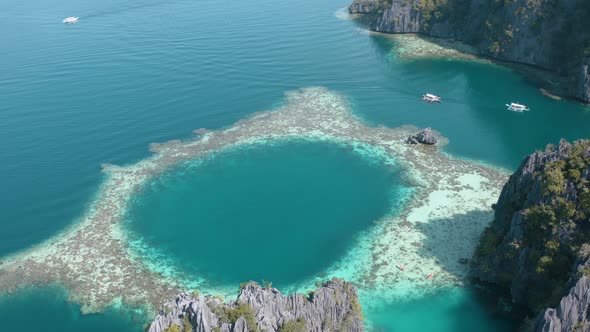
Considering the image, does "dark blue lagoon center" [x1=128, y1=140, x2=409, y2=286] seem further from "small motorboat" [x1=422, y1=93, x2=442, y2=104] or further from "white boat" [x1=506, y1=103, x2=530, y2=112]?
"white boat" [x1=506, y1=103, x2=530, y2=112]

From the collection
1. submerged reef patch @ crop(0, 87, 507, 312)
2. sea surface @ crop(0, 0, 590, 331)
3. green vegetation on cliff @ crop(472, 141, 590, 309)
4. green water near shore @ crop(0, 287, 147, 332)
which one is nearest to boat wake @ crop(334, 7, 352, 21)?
sea surface @ crop(0, 0, 590, 331)

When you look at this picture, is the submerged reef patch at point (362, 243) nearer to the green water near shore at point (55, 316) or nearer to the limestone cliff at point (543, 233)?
the green water near shore at point (55, 316)

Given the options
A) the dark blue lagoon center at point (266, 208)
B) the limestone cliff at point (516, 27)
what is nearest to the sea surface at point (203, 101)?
the dark blue lagoon center at point (266, 208)

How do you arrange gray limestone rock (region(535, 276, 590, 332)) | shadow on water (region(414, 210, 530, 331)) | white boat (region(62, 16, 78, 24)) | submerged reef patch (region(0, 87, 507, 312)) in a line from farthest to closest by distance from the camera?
white boat (region(62, 16, 78, 24))
submerged reef patch (region(0, 87, 507, 312))
shadow on water (region(414, 210, 530, 331))
gray limestone rock (region(535, 276, 590, 332))

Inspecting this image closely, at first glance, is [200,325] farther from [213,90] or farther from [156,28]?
[156,28]

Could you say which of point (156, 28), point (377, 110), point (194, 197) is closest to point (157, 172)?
point (194, 197)

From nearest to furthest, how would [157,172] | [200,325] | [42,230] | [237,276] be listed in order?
[200,325] → [237,276] → [42,230] → [157,172]
